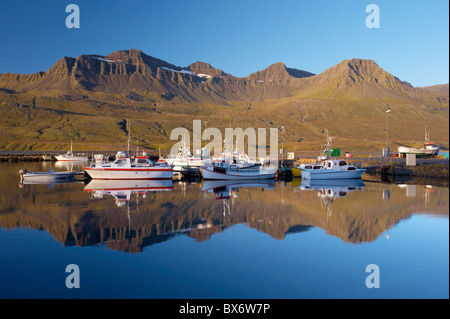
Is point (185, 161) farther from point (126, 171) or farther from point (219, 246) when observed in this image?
point (219, 246)

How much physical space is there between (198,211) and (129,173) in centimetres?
2453

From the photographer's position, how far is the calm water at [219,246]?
12.9 m

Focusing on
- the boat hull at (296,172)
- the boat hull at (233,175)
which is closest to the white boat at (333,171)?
the boat hull at (296,172)

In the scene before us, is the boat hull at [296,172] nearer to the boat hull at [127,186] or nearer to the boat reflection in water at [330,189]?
the boat reflection in water at [330,189]

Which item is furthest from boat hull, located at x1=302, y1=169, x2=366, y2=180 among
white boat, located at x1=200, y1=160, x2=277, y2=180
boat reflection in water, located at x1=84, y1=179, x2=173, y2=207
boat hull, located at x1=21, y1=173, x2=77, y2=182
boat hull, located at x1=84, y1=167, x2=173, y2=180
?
boat hull, located at x1=21, y1=173, x2=77, y2=182

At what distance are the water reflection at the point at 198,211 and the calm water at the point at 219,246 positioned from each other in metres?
0.09

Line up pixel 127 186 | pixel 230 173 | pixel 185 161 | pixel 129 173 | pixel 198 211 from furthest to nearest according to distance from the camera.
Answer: pixel 185 161
pixel 230 173
pixel 129 173
pixel 127 186
pixel 198 211

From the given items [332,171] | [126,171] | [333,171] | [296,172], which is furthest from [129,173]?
[333,171]

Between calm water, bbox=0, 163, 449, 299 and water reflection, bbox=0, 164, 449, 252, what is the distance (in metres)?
0.09

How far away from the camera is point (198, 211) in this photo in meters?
27.2

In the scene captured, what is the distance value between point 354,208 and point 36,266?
21798 mm
